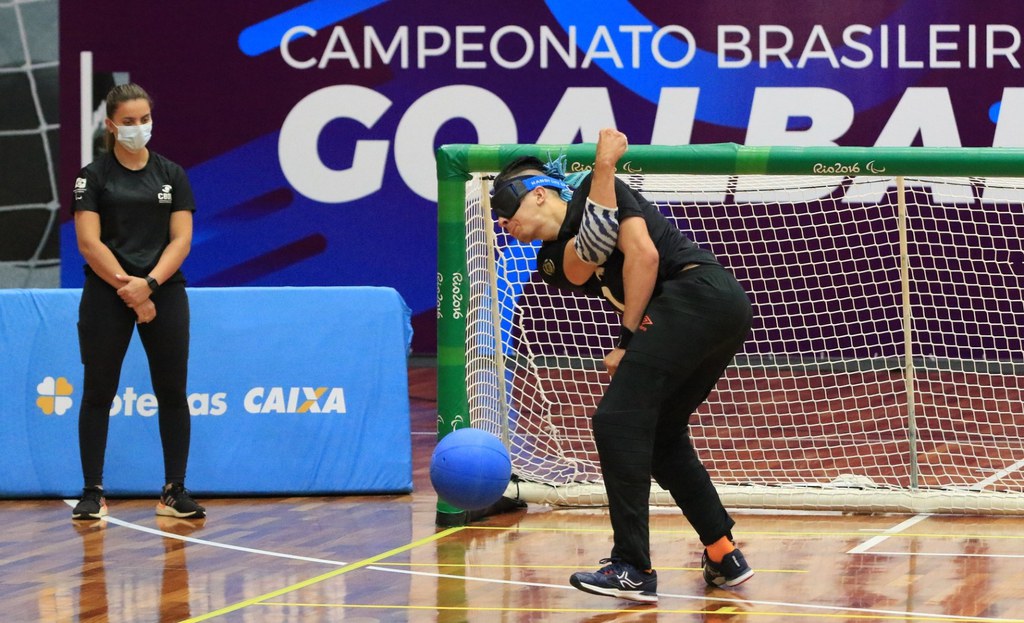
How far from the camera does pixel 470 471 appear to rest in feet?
20.0

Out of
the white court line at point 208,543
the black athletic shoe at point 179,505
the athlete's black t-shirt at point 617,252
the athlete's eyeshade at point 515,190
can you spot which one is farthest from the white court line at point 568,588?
the athlete's eyeshade at point 515,190

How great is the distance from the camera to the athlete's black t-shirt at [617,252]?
5.21 meters

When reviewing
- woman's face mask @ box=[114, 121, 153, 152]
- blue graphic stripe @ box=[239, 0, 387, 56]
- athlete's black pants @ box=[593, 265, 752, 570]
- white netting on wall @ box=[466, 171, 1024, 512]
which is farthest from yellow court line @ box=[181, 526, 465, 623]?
blue graphic stripe @ box=[239, 0, 387, 56]

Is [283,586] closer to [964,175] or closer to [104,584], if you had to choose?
[104,584]

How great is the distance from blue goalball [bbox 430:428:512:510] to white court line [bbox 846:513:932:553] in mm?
1487

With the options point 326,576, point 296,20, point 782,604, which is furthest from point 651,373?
point 296,20

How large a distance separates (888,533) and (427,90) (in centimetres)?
829

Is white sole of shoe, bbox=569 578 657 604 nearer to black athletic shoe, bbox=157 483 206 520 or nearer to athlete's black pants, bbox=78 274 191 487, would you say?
black athletic shoe, bbox=157 483 206 520

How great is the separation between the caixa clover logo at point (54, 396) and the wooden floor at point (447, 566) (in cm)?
49

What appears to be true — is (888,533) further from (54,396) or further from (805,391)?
(805,391)

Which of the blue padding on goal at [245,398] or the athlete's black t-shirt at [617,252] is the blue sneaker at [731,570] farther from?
the blue padding on goal at [245,398]

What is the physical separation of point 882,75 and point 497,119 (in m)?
3.51

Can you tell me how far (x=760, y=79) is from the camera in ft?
44.5

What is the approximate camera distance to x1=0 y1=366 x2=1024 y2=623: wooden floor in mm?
5137
